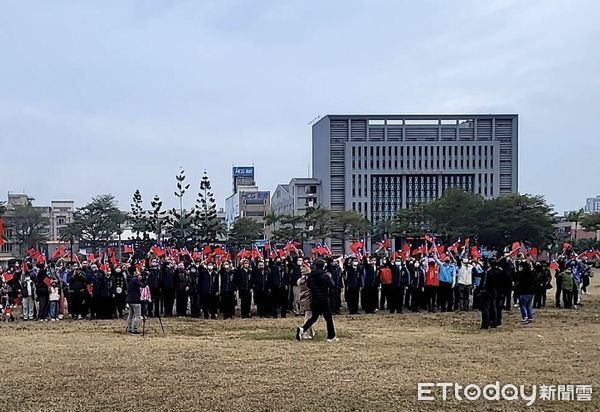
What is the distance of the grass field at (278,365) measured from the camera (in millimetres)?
10258

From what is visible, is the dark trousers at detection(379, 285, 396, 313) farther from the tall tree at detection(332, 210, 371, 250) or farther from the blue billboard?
the blue billboard

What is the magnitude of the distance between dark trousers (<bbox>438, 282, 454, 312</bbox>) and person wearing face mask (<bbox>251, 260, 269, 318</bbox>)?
17.5ft

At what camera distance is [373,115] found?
106875 millimetres

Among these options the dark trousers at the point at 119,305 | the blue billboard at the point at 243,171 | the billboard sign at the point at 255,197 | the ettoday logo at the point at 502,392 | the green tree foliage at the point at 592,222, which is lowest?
the dark trousers at the point at 119,305

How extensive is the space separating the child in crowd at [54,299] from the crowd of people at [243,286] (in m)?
0.03

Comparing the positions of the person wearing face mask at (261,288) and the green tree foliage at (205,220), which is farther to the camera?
the green tree foliage at (205,220)

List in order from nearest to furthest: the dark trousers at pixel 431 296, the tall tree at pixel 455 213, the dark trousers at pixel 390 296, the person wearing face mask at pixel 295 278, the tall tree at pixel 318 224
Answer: the person wearing face mask at pixel 295 278 < the dark trousers at pixel 390 296 < the dark trousers at pixel 431 296 < the tall tree at pixel 455 213 < the tall tree at pixel 318 224

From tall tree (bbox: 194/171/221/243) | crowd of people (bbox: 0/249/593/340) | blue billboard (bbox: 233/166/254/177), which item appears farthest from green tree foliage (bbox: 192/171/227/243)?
blue billboard (bbox: 233/166/254/177)

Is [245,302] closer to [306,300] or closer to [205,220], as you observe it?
[306,300]

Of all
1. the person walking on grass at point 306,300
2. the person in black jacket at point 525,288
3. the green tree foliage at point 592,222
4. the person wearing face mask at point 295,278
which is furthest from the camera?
the green tree foliage at point 592,222

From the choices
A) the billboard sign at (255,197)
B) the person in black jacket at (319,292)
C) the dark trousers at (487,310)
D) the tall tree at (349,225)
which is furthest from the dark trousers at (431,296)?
the billboard sign at (255,197)

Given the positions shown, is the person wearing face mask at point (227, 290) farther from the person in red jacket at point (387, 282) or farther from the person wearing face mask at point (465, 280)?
the person wearing face mask at point (465, 280)

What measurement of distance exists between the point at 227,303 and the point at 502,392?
12582 millimetres

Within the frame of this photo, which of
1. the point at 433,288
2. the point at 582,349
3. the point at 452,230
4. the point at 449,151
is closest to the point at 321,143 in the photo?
the point at 449,151
